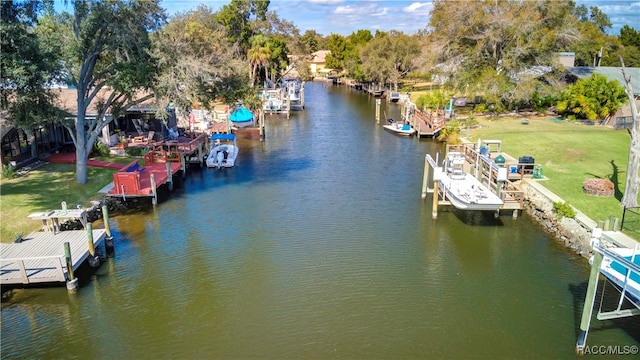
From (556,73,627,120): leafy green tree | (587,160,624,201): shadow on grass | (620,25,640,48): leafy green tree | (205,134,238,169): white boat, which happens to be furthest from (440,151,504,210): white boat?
(620,25,640,48): leafy green tree

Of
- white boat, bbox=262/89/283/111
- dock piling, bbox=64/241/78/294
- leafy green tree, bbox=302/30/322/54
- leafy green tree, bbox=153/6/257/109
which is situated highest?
A: leafy green tree, bbox=302/30/322/54

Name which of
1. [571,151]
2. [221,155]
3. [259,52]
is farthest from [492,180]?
[259,52]

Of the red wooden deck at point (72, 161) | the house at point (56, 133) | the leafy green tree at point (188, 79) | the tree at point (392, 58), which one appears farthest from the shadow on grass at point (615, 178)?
the tree at point (392, 58)

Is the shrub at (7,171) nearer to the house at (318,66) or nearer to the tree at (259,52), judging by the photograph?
the tree at (259,52)

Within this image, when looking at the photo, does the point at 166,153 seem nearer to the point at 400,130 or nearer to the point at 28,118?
the point at 28,118

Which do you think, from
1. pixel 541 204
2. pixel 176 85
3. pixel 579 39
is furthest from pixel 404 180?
pixel 579 39

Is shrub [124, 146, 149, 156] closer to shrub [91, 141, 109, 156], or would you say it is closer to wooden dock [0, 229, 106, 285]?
shrub [91, 141, 109, 156]
